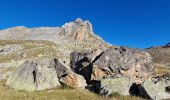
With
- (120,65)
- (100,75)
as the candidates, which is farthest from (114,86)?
(120,65)

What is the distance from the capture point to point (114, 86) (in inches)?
1205

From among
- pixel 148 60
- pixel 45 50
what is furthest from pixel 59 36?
pixel 148 60

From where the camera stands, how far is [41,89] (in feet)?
108

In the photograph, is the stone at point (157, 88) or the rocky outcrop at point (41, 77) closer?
the stone at point (157, 88)

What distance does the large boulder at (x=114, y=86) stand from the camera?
1179 inches

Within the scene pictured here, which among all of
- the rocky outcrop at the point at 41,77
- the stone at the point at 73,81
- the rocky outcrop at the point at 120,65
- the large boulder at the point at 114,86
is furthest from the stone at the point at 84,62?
the large boulder at the point at 114,86

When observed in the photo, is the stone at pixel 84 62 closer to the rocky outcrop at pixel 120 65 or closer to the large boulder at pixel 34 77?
the rocky outcrop at pixel 120 65

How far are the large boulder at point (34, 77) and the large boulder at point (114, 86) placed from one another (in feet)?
19.3

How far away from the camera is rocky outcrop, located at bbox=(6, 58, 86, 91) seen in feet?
111

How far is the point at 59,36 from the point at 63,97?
171491mm

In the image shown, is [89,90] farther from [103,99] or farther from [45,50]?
[45,50]

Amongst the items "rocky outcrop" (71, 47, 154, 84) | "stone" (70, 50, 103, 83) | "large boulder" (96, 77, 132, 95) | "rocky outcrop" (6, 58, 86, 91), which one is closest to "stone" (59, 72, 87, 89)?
"rocky outcrop" (6, 58, 86, 91)

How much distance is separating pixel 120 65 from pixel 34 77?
10.3m

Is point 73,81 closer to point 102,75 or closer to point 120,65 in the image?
point 102,75
